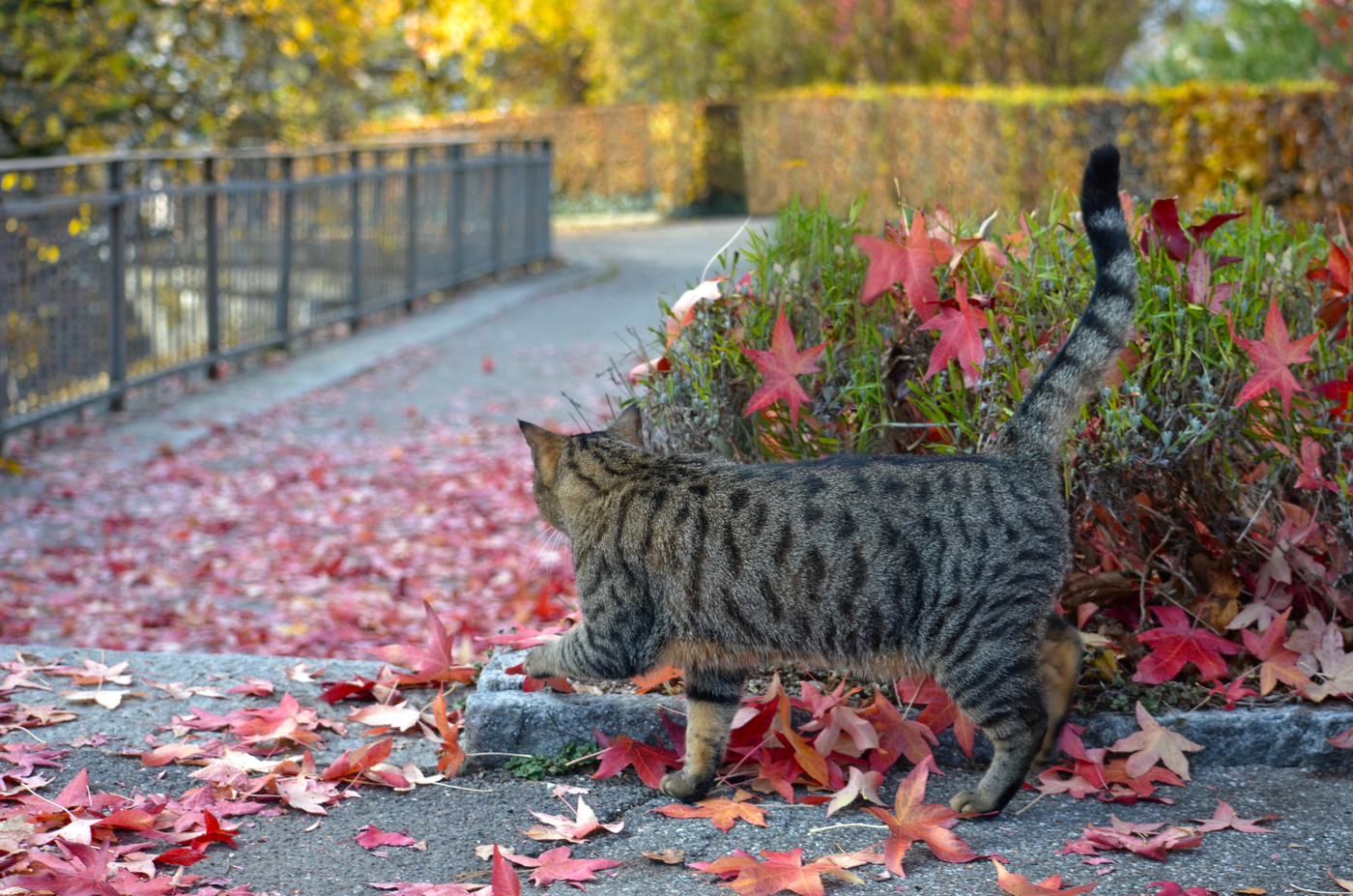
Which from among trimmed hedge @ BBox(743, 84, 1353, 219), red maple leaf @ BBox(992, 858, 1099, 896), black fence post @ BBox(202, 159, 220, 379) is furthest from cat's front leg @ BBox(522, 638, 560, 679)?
black fence post @ BBox(202, 159, 220, 379)

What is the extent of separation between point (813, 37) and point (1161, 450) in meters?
24.5

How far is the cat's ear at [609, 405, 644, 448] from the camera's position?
3.71 metres

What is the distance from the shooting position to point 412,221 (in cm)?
1386

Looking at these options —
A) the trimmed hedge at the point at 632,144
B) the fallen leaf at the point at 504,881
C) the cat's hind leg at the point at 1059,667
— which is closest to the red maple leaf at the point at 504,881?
the fallen leaf at the point at 504,881

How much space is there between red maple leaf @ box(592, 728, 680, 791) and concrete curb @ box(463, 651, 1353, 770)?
12 centimetres

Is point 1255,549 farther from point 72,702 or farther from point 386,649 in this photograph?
point 72,702

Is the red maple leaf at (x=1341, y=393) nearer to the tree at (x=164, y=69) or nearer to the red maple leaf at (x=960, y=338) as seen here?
the red maple leaf at (x=960, y=338)

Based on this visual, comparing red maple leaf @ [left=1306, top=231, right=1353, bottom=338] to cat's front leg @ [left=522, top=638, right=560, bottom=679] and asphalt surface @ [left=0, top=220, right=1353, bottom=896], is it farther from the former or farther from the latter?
cat's front leg @ [left=522, top=638, right=560, bottom=679]

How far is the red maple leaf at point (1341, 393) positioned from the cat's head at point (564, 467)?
1894mm

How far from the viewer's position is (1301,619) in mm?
3709

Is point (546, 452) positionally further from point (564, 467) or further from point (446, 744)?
Answer: point (446, 744)

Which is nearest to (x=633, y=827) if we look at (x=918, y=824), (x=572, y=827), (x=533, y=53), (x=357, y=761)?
(x=572, y=827)

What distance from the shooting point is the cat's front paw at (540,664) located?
11.2 feet

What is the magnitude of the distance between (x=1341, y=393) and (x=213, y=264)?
8538 mm
